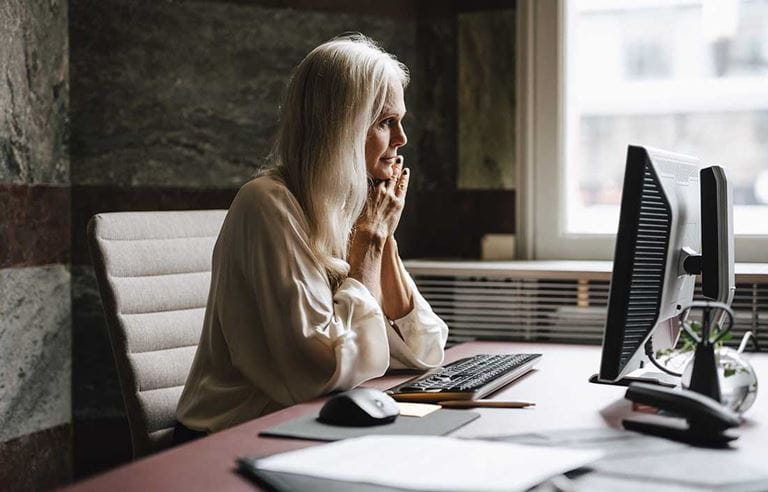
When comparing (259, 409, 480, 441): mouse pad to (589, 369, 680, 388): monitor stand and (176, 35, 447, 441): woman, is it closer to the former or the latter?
(176, 35, 447, 441): woman

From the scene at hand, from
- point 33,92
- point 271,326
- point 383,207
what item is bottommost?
point 271,326

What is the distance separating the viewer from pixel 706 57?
2.91m

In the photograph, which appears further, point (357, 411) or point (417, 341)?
point (417, 341)

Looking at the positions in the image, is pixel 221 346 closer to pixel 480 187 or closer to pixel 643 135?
pixel 480 187

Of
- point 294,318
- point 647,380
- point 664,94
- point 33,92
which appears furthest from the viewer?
point 664,94

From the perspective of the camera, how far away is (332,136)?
180 centimetres

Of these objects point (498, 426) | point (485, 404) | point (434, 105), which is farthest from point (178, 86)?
point (498, 426)

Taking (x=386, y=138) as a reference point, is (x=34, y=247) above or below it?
below

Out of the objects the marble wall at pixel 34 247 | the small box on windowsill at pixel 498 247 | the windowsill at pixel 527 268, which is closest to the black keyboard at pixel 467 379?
the windowsill at pixel 527 268

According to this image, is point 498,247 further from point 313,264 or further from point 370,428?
point 370,428

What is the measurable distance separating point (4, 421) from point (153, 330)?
2.72ft

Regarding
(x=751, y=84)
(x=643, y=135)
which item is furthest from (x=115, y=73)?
(x=751, y=84)

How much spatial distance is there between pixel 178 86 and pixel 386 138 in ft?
3.51

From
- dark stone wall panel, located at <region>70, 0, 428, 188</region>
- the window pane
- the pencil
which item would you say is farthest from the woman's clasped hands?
the window pane
